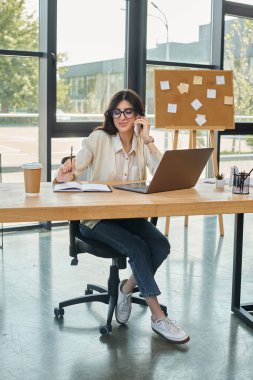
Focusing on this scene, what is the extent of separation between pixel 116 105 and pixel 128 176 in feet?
1.30

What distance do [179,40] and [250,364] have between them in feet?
13.3

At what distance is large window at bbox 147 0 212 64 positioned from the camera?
5.52 meters

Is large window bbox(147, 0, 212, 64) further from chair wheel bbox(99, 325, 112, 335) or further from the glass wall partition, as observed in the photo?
chair wheel bbox(99, 325, 112, 335)

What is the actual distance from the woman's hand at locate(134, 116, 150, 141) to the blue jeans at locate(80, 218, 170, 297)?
0.56 m

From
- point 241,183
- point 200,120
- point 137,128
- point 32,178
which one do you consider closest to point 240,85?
point 200,120

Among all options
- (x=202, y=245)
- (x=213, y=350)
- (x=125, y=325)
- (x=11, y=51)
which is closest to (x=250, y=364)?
(x=213, y=350)

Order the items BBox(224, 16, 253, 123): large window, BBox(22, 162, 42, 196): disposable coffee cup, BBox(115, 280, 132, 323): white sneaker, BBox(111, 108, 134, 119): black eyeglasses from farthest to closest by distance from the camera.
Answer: BBox(224, 16, 253, 123): large window < BBox(111, 108, 134, 119): black eyeglasses < BBox(115, 280, 132, 323): white sneaker < BBox(22, 162, 42, 196): disposable coffee cup

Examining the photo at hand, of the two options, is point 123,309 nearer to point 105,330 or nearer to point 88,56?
point 105,330

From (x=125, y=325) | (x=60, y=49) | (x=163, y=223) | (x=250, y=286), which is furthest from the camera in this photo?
(x=163, y=223)

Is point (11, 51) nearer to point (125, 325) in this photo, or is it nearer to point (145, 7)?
point (145, 7)

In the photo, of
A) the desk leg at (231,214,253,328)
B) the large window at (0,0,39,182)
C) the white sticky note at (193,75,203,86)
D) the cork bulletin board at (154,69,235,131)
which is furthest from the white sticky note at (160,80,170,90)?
the desk leg at (231,214,253,328)

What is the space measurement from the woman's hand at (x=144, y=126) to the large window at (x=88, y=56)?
2168 mm

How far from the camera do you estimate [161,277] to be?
3678 mm

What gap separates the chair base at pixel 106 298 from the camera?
272 centimetres
